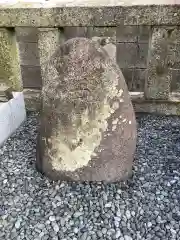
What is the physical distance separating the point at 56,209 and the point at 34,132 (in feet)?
3.44

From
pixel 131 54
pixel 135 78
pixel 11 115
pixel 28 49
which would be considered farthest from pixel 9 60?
pixel 131 54

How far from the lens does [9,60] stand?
9.78 ft

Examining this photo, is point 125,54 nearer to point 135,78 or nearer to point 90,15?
point 135,78

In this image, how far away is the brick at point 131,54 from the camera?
4.82 meters

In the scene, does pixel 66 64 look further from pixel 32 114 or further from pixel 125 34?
pixel 125 34

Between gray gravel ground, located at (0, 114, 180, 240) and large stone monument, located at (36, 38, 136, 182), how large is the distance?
4.6 inches

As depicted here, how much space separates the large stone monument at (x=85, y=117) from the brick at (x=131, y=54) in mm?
2854

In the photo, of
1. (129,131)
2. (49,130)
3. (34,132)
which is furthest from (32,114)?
(129,131)

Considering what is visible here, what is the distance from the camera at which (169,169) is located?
2295 mm

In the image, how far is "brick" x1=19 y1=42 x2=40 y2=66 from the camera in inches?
197

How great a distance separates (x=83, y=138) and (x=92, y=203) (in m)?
0.40

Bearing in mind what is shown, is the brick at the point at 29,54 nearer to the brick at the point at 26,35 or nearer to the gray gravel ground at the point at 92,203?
the brick at the point at 26,35

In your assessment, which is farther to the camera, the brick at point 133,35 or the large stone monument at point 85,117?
the brick at point 133,35

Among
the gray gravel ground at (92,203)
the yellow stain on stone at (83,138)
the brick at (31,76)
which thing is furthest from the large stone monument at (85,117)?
the brick at (31,76)
